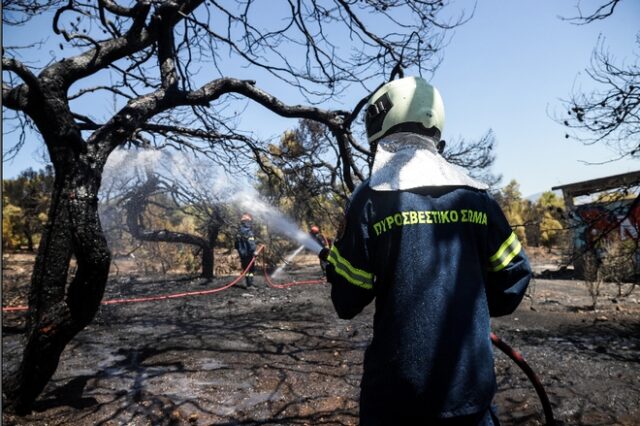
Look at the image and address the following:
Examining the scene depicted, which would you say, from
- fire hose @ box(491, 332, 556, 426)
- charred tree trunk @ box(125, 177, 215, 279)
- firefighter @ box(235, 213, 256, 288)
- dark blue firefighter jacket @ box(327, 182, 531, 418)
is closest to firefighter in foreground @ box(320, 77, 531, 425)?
dark blue firefighter jacket @ box(327, 182, 531, 418)

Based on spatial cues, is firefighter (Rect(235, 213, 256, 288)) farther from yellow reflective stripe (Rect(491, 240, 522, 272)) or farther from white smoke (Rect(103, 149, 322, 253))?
yellow reflective stripe (Rect(491, 240, 522, 272))

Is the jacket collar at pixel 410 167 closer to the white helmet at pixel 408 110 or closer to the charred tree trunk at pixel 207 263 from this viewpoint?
the white helmet at pixel 408 110

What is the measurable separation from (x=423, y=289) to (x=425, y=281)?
3cm

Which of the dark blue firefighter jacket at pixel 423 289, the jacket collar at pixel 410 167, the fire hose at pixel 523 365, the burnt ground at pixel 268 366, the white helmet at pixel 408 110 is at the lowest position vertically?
the burnt ground at pixel 268 366

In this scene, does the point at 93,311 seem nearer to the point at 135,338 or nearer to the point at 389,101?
the point at 135,338

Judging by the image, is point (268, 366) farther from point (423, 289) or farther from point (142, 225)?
point (142, 225)

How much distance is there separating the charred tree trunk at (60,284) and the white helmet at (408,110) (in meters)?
2.74

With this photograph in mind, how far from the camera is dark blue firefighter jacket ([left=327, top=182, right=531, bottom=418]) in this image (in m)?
1.37

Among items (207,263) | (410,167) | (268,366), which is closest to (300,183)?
(268,366)

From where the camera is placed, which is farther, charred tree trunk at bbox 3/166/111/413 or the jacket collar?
charred tree trunk at bbox 3/166/111/413

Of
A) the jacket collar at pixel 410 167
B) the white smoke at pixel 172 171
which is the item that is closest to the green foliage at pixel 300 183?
the white smoke at pixel 172 171

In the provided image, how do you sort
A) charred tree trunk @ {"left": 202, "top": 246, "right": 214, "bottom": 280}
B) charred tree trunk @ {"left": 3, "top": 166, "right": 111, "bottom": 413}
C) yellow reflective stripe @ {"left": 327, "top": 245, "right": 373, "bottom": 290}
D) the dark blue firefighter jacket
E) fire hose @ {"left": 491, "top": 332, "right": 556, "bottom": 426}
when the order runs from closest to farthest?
the dark blue firefighter jacket
yellow reflective stripe @ {"left": 327, "top": 245, "right": 373, "bottom": 290}
fire hose @ {"left": 491, "top": 332, "right": 556, "bottom": 426}
charred tree trunk @ {"left": 3, "top": 166, "right": 111, "bottom": 413}
charred tree trunk @ {"left": 202, "top": 246, "right": 214, "bottom": 280}

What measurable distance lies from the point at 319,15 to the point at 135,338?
5275 mm

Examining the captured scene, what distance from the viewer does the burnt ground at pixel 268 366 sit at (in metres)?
3.40
